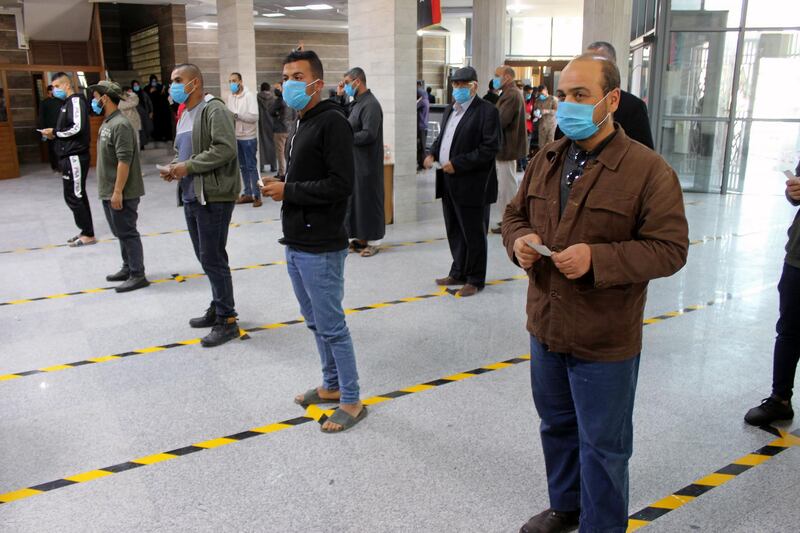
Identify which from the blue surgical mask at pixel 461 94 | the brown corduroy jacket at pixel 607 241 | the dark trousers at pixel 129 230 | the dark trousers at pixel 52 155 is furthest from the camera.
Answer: the dark trousers at pixel 52 155

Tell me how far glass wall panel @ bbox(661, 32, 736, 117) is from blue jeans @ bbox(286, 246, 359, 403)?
920 centimetres

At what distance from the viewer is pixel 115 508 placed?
8.93 ft

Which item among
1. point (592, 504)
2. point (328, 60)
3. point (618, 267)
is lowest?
point (592, 504)

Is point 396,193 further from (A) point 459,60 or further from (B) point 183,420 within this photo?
(A) point 459,60

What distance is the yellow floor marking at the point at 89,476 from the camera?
2943 millimetres

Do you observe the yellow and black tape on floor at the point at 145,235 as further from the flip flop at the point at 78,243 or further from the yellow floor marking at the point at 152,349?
the yellow floor marking at the point at 152,349

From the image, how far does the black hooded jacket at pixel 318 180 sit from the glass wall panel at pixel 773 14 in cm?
945

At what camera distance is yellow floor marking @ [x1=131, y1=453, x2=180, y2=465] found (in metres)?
3.07

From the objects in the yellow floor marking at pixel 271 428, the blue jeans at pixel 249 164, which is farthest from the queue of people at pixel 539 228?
the blue jeans at pixel 249 164

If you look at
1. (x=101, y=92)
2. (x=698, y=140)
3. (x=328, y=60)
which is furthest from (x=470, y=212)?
(x=328, y=60)

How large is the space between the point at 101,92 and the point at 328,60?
17.9 metres

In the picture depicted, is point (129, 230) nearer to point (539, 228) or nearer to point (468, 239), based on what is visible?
point (468, 239)

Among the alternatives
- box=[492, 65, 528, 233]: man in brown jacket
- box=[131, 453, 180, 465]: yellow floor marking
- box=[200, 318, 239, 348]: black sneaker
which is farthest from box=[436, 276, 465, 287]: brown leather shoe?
box=[131, 453, 180, 465]: yellow floor marking

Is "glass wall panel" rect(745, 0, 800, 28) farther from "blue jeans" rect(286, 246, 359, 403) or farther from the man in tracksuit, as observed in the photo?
"blue jeans" rect(286, 246, 359, 403)
